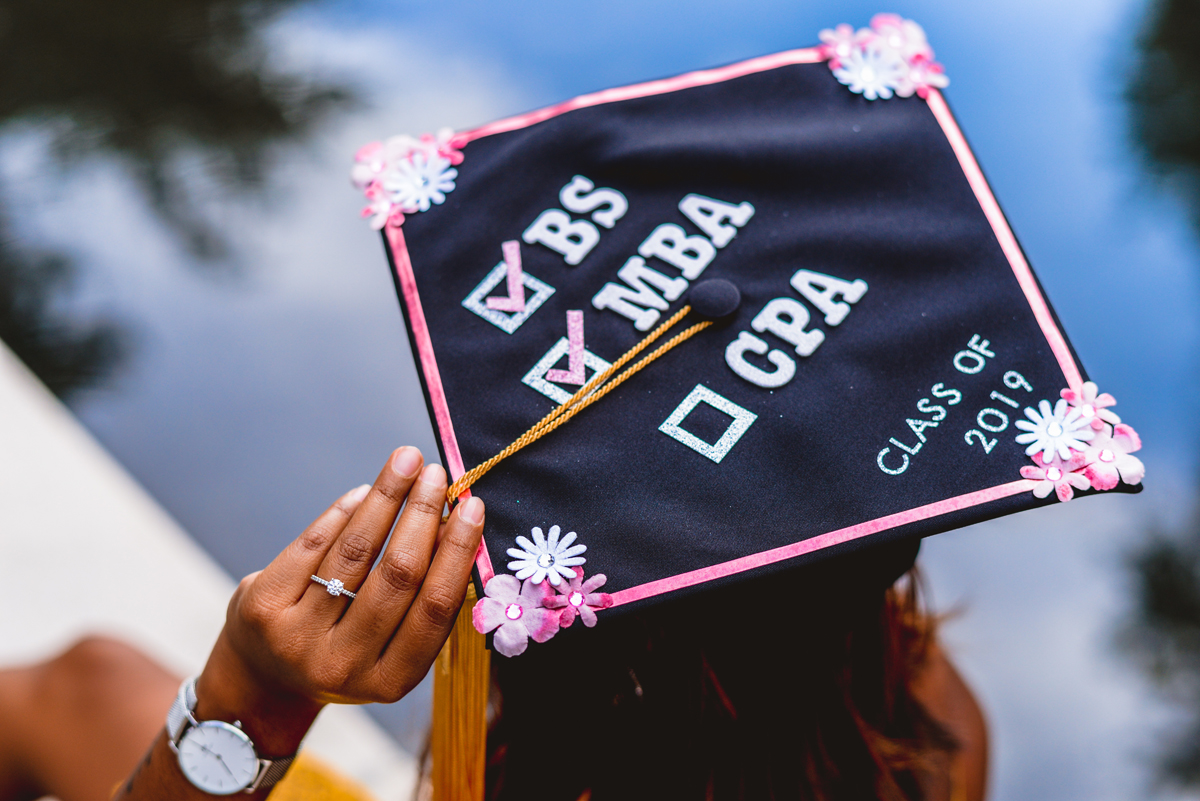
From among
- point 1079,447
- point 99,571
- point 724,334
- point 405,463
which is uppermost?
point 1079,447

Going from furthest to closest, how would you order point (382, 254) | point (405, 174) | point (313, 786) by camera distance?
point (382, 254)
point (313, 786)
point (405, 174)

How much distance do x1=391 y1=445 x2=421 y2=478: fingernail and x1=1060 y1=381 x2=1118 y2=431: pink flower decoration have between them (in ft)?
1.88

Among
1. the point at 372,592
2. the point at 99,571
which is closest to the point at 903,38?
the point at 372,592

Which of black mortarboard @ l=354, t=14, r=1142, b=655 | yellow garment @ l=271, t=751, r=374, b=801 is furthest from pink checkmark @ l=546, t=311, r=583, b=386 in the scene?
yellow garment @ l=271, t=751, r=374, b=801

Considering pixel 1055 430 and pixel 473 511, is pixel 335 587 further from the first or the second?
pixel 1055 430

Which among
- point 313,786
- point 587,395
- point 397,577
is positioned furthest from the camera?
point 313,786

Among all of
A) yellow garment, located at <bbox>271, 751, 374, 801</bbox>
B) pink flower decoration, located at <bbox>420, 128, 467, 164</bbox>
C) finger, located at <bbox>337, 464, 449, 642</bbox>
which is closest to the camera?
finger, located at <bbox>337, 464, 449, 642</bbox>

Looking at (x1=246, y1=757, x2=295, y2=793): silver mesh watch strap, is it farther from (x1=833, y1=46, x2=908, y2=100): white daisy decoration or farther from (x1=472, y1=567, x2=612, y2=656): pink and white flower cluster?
(x1=833, y1=46, x2=908, y2=100): white daisy decoration

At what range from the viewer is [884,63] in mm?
874

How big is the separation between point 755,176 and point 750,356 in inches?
8.1

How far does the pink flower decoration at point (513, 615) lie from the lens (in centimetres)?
64

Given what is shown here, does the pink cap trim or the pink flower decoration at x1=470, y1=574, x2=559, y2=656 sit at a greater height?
the pink cap trim

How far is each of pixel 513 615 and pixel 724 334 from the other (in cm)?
33

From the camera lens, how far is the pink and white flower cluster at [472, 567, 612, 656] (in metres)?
0.64
